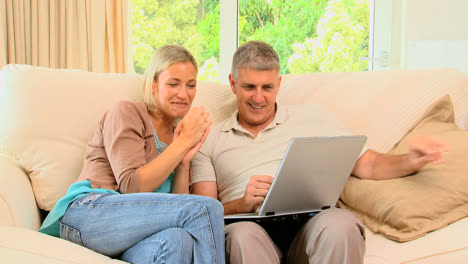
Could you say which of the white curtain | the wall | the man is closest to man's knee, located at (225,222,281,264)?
the man

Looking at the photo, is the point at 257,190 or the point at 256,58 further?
the point at 256,58

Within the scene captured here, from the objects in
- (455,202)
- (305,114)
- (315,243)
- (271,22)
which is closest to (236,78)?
(305,114)

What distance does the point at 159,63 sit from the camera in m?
1.64

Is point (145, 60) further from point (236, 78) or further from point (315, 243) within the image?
point (315, 243)

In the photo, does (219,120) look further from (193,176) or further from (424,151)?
(424,151)

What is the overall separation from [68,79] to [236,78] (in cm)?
61

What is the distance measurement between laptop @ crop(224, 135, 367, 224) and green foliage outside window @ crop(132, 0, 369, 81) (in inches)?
79.1

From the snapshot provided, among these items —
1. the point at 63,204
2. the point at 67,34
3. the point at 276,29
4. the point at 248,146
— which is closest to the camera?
the point at 63,204

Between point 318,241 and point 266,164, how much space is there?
43 centimetres

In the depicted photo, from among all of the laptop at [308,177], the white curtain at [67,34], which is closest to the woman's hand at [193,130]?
the laptop at [308,177]

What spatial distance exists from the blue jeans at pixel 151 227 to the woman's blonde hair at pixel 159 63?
1.35ft

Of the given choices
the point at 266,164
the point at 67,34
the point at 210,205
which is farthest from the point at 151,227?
the point at 67,34

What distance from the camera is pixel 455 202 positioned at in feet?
4.59

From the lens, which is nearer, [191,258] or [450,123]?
[191,258]
